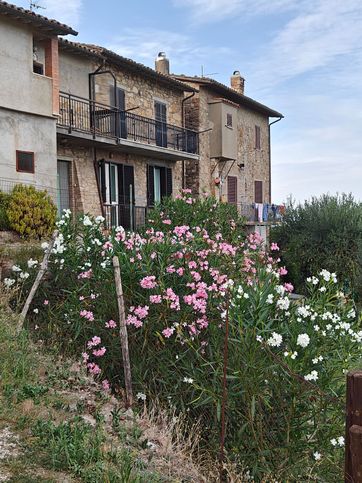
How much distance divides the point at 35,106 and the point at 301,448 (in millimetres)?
11387

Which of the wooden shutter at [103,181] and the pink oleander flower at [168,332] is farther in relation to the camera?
the wooden shutter at [103,181]

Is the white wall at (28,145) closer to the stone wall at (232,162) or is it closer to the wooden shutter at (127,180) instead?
the wooden shutter at (127,180)

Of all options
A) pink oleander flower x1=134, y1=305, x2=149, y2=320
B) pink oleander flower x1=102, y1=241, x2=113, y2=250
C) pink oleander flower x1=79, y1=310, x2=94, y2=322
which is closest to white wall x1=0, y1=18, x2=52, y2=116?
pink oleander flower x1=102, y1=241, x2=113, y2=250

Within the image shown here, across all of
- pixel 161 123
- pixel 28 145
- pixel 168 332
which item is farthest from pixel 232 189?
pixel 168 332

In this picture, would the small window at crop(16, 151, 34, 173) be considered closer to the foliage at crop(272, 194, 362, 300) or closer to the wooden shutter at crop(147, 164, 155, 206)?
the wooden shutter at crop(147, 164, 155, 206)

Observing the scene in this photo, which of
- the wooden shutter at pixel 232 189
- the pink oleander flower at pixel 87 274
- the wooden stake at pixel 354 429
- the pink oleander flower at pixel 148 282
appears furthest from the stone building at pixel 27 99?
the wooden shutter at pixel 232 189

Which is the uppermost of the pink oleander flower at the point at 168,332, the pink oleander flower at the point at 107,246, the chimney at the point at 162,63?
the chimney at the point at 162,63

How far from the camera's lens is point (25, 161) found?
1320 cm

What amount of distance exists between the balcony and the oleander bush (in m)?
8.09

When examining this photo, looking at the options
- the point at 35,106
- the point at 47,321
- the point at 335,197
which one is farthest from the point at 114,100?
the point at 47,321

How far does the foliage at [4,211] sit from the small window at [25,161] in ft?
3.57

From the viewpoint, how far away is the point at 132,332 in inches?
245

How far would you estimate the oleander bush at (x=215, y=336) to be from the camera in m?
4.56

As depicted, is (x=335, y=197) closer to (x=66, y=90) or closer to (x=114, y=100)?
(x=114, y=100)
